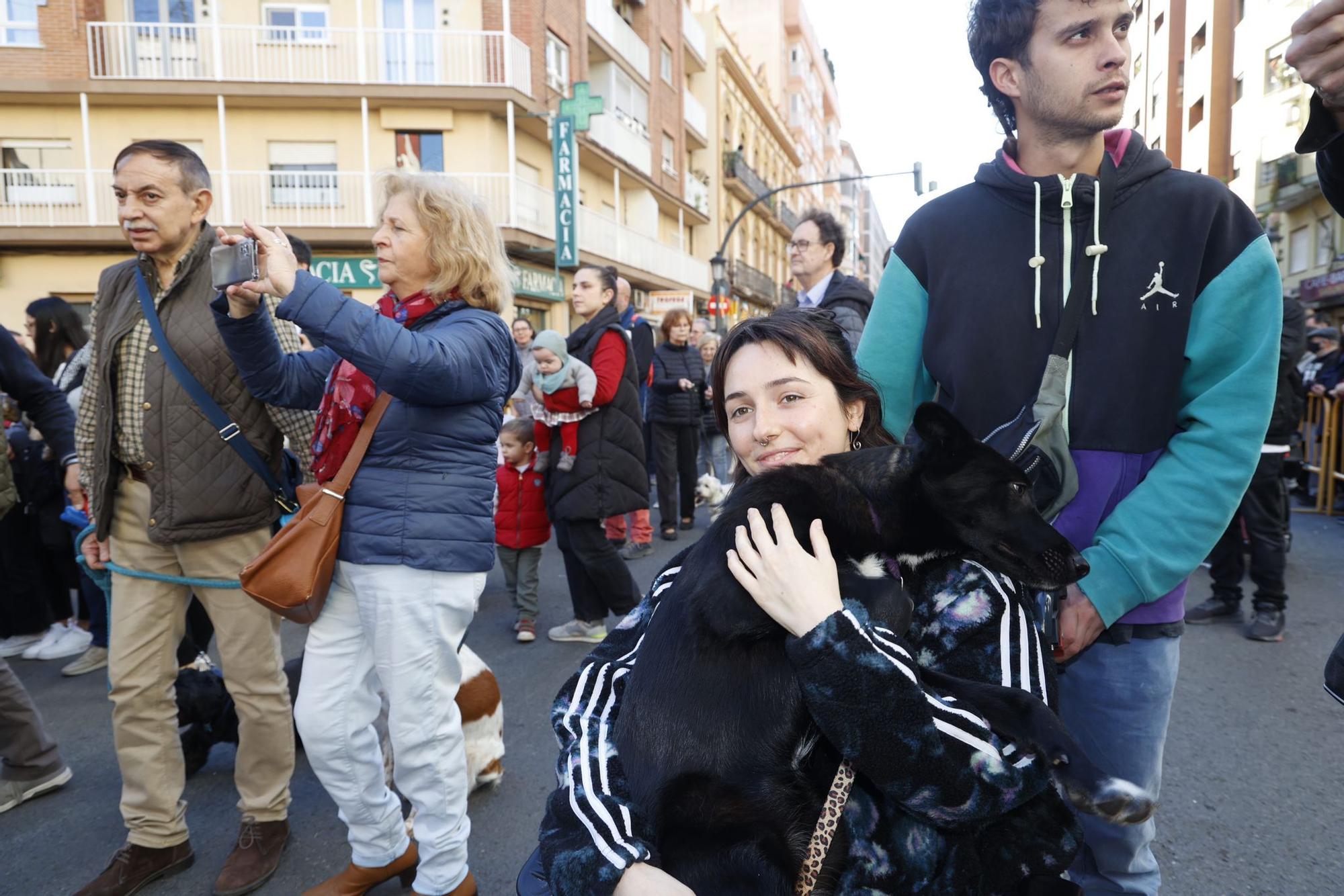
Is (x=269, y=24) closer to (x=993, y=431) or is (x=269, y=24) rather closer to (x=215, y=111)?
(x=215, y=111)

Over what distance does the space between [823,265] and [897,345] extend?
11.8ft

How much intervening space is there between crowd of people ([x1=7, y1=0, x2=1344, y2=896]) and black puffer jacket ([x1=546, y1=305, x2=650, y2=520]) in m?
1.59

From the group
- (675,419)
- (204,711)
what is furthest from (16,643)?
(675,419)

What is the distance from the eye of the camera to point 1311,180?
22922 millimetres

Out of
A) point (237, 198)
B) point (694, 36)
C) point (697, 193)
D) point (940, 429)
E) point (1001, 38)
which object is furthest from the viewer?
point (697, 193)

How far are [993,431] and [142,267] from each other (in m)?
2.84

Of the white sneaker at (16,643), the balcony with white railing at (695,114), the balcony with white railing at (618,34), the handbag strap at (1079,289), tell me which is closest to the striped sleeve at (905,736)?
the handbag strap at (1079,289)

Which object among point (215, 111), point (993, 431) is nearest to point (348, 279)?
point (215, 111)

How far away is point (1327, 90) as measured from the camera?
1.25 m

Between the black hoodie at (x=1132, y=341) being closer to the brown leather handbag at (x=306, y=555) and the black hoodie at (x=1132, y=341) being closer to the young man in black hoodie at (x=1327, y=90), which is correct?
the young man in black hoodie at (x=1327, y=90)

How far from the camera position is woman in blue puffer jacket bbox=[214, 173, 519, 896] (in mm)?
2549

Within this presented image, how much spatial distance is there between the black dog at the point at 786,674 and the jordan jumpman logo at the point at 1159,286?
49cm

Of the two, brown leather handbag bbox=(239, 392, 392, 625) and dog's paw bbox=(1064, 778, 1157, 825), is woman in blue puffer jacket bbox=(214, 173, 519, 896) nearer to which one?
brown leather handbag bbox=(239, 392, 392, 625)

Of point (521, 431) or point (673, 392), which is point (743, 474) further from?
point (673, 392)
